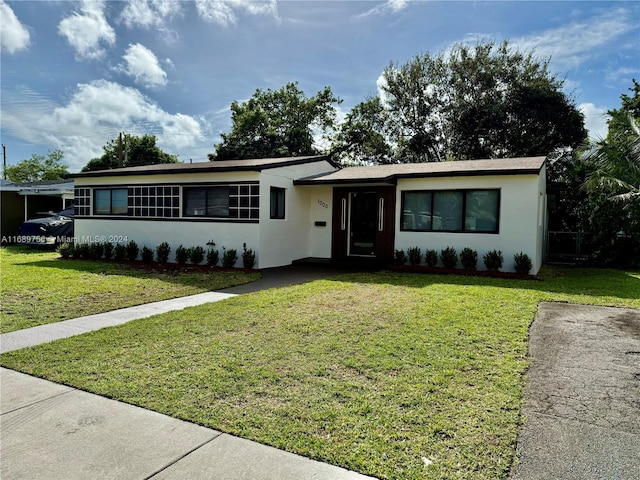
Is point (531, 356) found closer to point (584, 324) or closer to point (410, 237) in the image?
point (584, 324)

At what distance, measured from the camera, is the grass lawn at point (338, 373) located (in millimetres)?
2730

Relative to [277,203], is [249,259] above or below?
below

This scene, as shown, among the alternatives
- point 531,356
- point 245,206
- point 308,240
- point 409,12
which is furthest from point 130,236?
point 531,356

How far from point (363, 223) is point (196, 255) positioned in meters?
5.43

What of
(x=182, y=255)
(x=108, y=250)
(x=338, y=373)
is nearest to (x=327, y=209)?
(x=182, y=255)

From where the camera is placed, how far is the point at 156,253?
45.1 feet

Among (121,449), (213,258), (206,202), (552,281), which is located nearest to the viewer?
(121,449)

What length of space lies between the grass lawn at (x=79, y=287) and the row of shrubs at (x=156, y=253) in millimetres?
836

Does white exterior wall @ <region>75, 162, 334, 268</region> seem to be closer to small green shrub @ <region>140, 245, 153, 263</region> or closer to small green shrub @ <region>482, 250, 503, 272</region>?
small green shrub @ <region>140, 245, 153, 263</region>

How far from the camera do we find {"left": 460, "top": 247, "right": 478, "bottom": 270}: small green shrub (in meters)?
11.2

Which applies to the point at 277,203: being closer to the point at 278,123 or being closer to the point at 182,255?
the point at 182,255

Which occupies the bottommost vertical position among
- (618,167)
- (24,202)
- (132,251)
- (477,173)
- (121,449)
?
(121,449)

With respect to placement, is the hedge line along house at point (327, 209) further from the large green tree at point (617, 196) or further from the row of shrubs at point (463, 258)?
the large green tree at point (617, 196)

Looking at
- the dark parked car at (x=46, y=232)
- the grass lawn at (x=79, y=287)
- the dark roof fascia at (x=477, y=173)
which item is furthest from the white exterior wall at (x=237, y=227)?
the dark roof fascia at (x=477, y=173)
